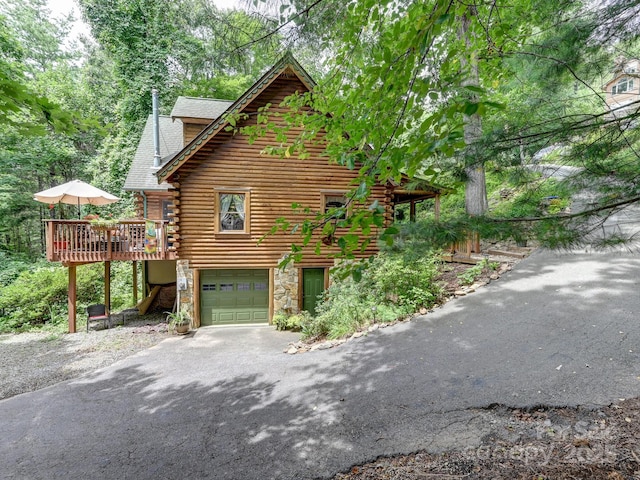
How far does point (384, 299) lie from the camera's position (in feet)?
24.2

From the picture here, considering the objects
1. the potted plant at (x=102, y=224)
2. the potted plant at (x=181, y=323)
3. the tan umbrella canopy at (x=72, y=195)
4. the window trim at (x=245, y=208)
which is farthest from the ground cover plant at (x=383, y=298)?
the tan umbrella canopy at (x=72, y=195)

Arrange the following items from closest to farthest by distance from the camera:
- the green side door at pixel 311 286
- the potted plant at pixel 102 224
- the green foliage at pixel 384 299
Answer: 1. the green foliage at pixel 384 299
2. the potted plant at pixel 102 224
3. the green side door at pixel 311 286

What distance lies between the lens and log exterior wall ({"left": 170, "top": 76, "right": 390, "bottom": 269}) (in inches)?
353

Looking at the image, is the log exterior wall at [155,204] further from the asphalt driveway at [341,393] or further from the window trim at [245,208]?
the asphalt driveway at [341,393]

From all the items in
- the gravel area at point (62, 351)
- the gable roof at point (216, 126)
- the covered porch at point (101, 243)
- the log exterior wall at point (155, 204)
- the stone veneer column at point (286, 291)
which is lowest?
the gravel area at point (62, 351)

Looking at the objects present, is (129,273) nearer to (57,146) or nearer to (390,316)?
(57,146)

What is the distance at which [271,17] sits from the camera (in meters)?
3.03

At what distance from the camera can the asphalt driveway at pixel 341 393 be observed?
11.2 ft

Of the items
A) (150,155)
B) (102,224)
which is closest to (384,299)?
(102,224)

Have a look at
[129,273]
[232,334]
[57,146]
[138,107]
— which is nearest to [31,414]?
[232,334]

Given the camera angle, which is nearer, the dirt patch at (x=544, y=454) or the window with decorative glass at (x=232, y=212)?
the dirt patch at (x=544, y=454)

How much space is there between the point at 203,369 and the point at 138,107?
56.3 feet

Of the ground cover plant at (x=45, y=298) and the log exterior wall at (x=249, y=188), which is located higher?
the log exterior wall at (x=249, y=188)

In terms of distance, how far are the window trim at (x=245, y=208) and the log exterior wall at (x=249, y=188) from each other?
0.07 m
